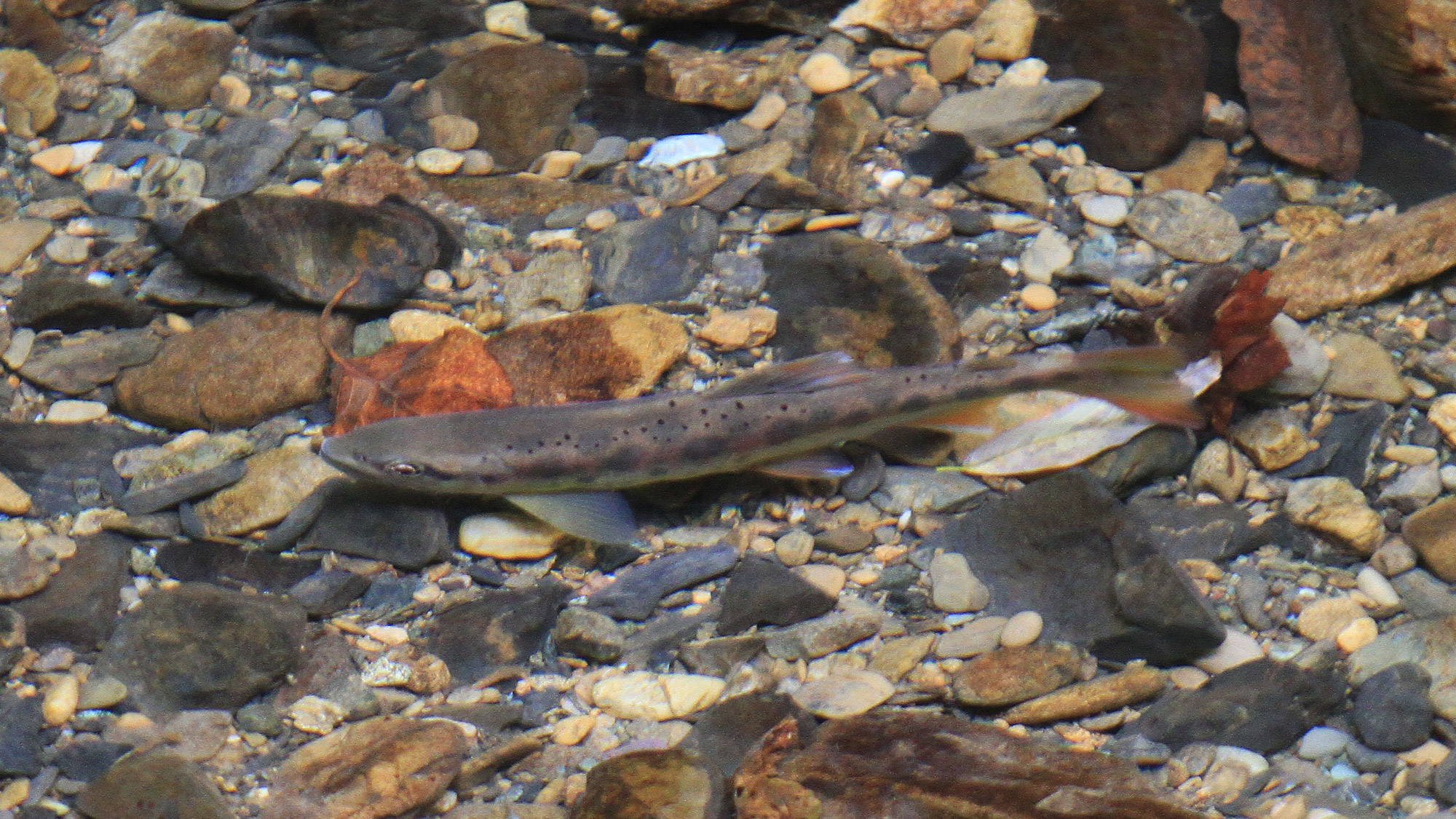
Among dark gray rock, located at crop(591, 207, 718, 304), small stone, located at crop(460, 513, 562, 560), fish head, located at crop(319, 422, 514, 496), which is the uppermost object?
dark gray rock, located at crop(591, 207, 718, 304)

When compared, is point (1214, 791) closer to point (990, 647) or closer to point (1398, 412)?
point (990, 647)

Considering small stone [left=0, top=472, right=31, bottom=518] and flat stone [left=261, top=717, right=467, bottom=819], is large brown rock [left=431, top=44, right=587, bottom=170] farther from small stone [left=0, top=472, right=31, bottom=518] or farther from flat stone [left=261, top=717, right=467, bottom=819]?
flat stone [left=261, top=717, right=467, bottom=819]

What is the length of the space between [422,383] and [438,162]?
1.94 metres

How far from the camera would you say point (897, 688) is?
4309 millimetres

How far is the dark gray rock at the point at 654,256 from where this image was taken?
20.0 feet

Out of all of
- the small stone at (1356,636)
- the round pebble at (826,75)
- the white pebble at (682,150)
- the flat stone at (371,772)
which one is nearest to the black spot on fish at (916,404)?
the small stone at (1356,636)

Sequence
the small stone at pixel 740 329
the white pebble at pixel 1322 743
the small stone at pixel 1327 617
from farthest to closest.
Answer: the small stone at pixel 740 329 → the small stone at pixel 1327 617 → the white pebble at pixel 1322 743

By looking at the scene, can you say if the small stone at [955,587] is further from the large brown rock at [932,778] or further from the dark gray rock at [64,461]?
the dark gray rock at [64,461]

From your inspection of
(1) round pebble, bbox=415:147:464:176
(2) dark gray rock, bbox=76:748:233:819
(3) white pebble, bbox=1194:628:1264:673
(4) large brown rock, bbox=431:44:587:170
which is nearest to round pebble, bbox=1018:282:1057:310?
(3) white pebble, bbox=1194:628:1264:673

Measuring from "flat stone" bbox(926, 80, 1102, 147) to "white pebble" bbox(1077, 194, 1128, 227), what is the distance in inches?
25.4

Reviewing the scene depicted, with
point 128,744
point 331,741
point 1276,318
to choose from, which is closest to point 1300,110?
point 1276,318

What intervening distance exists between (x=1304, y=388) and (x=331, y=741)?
13.5 feet

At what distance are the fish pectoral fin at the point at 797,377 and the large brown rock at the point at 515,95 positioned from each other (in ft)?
8.18

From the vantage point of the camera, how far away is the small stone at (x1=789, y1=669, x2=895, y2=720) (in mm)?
4160
